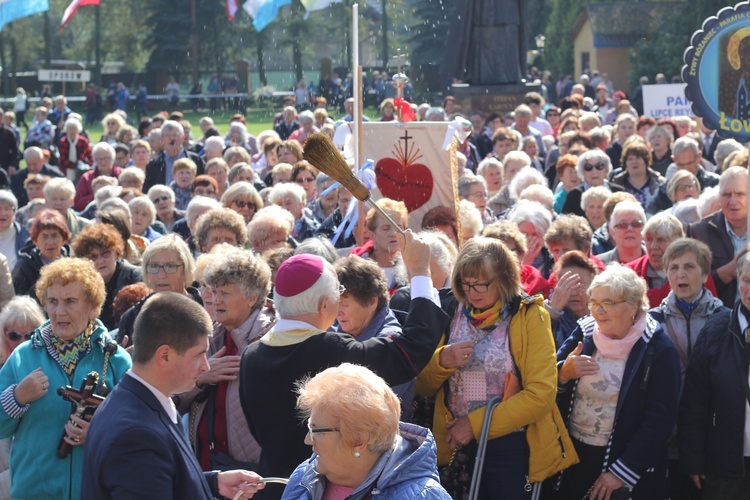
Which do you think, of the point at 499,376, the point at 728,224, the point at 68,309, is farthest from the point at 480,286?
the point at 728,224

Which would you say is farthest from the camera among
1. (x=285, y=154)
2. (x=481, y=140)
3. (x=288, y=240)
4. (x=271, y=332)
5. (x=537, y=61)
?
(x=537, y=61)

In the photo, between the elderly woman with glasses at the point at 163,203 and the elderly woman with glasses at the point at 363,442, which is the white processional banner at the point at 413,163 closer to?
the elderly woman with glasses at the point at 163,203

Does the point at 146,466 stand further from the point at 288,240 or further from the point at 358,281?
the point at 288,240

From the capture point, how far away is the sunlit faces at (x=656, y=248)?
677cm

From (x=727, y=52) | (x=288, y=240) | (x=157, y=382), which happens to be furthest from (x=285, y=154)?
(x=157, y=382)

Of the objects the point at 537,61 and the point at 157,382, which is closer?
the point at 157,382

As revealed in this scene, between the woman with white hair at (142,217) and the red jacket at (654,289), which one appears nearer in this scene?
the red jacket at (654,289)

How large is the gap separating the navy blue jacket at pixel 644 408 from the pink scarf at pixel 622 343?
1.0 inches

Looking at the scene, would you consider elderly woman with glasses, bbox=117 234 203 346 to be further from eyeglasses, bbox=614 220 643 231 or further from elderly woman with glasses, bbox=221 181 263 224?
eyeglasses, bbox=614 220 643 231

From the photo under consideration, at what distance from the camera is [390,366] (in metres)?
4.47

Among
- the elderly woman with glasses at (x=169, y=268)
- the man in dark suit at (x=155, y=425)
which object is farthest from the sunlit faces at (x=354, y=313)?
the elderly woman with glasses at (x=169, y=268)

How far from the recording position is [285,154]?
13023mm

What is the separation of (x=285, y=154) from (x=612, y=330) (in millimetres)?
8176

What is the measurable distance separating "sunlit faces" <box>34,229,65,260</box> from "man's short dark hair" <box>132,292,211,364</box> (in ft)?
14.6
